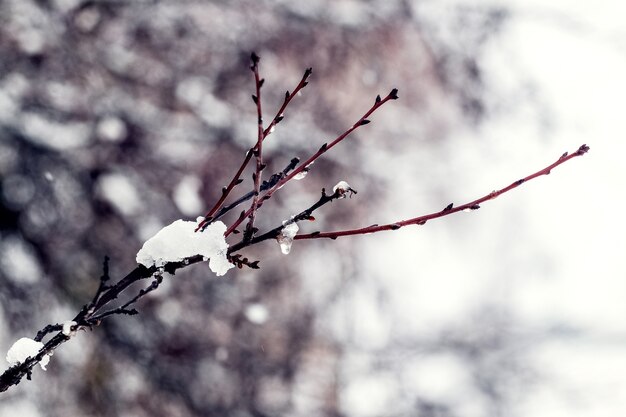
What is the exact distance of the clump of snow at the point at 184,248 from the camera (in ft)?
3.08

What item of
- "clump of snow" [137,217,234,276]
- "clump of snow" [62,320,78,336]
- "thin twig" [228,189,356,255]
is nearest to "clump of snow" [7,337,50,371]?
"clump of snow" [62,320,78,336]

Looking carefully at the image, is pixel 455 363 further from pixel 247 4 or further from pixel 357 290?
pixel 247 4

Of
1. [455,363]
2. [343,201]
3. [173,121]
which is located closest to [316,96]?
[343,201]

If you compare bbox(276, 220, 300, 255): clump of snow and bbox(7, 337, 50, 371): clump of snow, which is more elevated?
bbox(276, 220, 300, 255): clump of snow

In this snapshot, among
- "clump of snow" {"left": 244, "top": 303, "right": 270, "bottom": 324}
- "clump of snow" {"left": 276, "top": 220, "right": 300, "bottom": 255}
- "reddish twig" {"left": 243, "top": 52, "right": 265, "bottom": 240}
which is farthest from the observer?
"clump of snow" {"left": 244, "top": 303, "right": 270, "bottom": 324}

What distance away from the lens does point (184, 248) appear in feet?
3.09

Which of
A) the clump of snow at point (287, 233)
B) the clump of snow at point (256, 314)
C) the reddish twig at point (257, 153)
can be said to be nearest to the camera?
the reddish twig at point (257, 153)

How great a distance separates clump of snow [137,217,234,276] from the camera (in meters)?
0.94

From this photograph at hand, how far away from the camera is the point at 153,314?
325cm

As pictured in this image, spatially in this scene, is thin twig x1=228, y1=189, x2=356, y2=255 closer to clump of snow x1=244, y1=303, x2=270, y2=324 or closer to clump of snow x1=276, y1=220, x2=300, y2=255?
clump of snow x1=276, y1=220, x2=300, y2=255

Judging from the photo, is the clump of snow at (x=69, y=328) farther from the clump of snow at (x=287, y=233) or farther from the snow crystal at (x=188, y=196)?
the snow crystal at (x=188, y=196)

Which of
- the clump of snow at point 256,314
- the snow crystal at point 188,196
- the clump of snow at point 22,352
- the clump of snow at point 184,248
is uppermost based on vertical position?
the snow crystal at point 188,196

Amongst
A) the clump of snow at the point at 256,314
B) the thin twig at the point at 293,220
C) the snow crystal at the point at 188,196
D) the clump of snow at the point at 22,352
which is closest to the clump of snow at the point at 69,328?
the clump of snow at the point at 22,352

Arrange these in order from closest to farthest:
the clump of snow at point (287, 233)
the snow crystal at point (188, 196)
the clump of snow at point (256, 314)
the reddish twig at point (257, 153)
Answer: the reddish twig at point (257, 153) < the clump of snow at point (287, 233) < the snow crystal at point (188, 196) < the clump of snow at point (256, 314)
